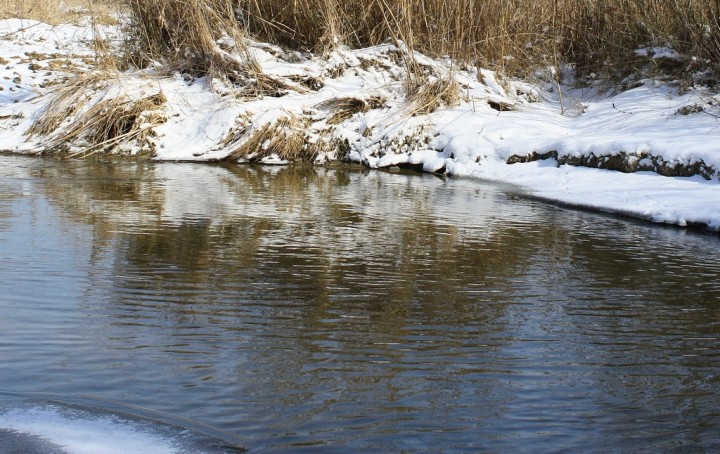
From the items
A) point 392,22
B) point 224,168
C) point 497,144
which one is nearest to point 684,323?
point 497,144

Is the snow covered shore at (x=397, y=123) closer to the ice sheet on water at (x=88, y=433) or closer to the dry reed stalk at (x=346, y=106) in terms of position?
the dry reed stalk at (x=346, y=106)

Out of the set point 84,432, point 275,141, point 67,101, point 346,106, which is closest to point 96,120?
point 67,101

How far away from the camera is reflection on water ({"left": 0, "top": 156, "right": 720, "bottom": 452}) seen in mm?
2965

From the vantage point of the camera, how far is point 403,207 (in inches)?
291

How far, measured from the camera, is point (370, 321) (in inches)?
158

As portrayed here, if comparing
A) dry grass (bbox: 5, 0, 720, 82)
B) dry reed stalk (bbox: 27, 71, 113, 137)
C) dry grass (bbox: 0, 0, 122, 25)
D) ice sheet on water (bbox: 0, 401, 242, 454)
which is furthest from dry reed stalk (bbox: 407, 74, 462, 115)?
ice sheet on water (bbox: 0, 401, 242, 454)

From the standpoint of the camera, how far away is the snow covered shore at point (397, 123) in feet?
27.9

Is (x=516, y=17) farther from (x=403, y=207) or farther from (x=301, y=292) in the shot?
(x=301, y=292)

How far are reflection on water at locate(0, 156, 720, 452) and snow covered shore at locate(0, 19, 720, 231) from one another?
1.60 m

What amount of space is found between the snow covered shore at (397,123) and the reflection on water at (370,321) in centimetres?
160

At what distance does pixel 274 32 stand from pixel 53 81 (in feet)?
10.6

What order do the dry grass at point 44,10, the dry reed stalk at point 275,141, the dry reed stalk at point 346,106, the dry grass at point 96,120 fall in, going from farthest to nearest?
1. the dry grass at point 44,10
2. the dry reed stalk at point 346,106
3. the dry grass at point 96,120
4. the dry reed stalk at point 275,141

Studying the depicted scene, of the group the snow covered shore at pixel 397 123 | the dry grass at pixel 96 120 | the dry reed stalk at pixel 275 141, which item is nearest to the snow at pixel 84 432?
the snow covered shore at pixel 397 123

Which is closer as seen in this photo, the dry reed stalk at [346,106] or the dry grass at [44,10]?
the dry reed stalk at [346,106]
